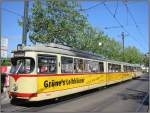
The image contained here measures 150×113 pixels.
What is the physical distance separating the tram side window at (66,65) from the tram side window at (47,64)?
0.82 m

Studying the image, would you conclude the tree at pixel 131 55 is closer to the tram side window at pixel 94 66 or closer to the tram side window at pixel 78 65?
the tram side window at pixel 94 66

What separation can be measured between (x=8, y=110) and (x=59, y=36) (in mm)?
15191

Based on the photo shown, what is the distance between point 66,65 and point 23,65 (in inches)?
118

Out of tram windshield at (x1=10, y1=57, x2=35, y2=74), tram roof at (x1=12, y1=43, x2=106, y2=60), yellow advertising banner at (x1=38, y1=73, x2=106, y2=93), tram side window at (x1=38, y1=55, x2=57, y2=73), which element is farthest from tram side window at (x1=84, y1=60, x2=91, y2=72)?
tram windshield at (x1=10, y1=57, x2=35, y2=74)

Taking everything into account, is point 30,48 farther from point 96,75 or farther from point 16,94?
point 96,75

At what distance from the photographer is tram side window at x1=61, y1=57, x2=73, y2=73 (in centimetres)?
1748

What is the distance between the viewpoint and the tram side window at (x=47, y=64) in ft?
51.4

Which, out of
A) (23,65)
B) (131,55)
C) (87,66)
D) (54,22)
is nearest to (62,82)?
(23,65)

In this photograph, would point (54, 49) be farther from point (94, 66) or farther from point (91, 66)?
point (94, 66)

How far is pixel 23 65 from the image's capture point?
15.7 m

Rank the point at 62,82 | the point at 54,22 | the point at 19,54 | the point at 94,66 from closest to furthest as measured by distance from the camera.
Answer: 1. the point at 19,54
2. the point at 62,82
3. the point at 94,66
4. the point at 54,22

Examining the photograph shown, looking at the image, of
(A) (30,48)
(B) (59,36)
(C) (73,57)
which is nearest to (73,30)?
(B) (59,36)

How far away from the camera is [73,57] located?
1925 cm

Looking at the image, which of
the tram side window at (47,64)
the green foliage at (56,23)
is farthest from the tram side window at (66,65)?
the green foliage at (56,23)
